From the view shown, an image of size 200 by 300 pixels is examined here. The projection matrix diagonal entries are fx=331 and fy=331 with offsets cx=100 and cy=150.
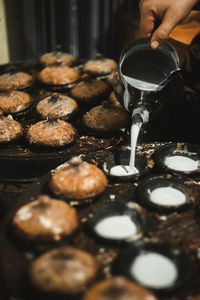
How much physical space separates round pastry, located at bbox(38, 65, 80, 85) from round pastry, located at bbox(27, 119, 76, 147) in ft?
4.10

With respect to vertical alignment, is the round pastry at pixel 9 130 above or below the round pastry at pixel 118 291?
below

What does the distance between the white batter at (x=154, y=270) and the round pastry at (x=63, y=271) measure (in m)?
0.23

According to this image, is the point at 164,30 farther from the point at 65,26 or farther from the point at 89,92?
the point at 65,26

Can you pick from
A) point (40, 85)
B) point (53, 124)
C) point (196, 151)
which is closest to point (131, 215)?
point (196, 151)

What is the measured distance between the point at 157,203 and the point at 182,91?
1.34m

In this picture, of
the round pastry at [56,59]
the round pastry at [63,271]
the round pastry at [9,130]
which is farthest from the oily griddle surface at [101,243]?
the round pastry at [56,59]

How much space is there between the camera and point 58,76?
4352 millimetres

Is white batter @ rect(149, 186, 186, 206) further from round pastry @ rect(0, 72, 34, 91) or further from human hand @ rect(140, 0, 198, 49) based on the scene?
round pastry @ rect(0, 72, 34, 91)

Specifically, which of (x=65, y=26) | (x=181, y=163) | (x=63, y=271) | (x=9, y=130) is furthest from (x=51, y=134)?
(x=65, y=26)

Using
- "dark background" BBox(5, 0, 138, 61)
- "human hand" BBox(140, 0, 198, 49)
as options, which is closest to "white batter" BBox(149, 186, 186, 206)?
"human hand" BBox(140, 0, 198, 49)

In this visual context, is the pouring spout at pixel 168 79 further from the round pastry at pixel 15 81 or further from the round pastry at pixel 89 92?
the round pastry at pixel 15 81

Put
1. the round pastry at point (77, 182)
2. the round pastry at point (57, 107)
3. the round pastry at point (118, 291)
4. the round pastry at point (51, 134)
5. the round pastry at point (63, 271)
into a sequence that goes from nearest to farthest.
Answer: the round pastry at point (118, 291) < the round pastry at point (63, 271) < the round pastry at point (77, 182) < the round pastry at point (51, 134) < the round pastry at point (57, 107)

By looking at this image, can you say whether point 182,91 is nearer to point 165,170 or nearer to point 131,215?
point 165,170

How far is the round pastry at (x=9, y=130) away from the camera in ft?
10.4
